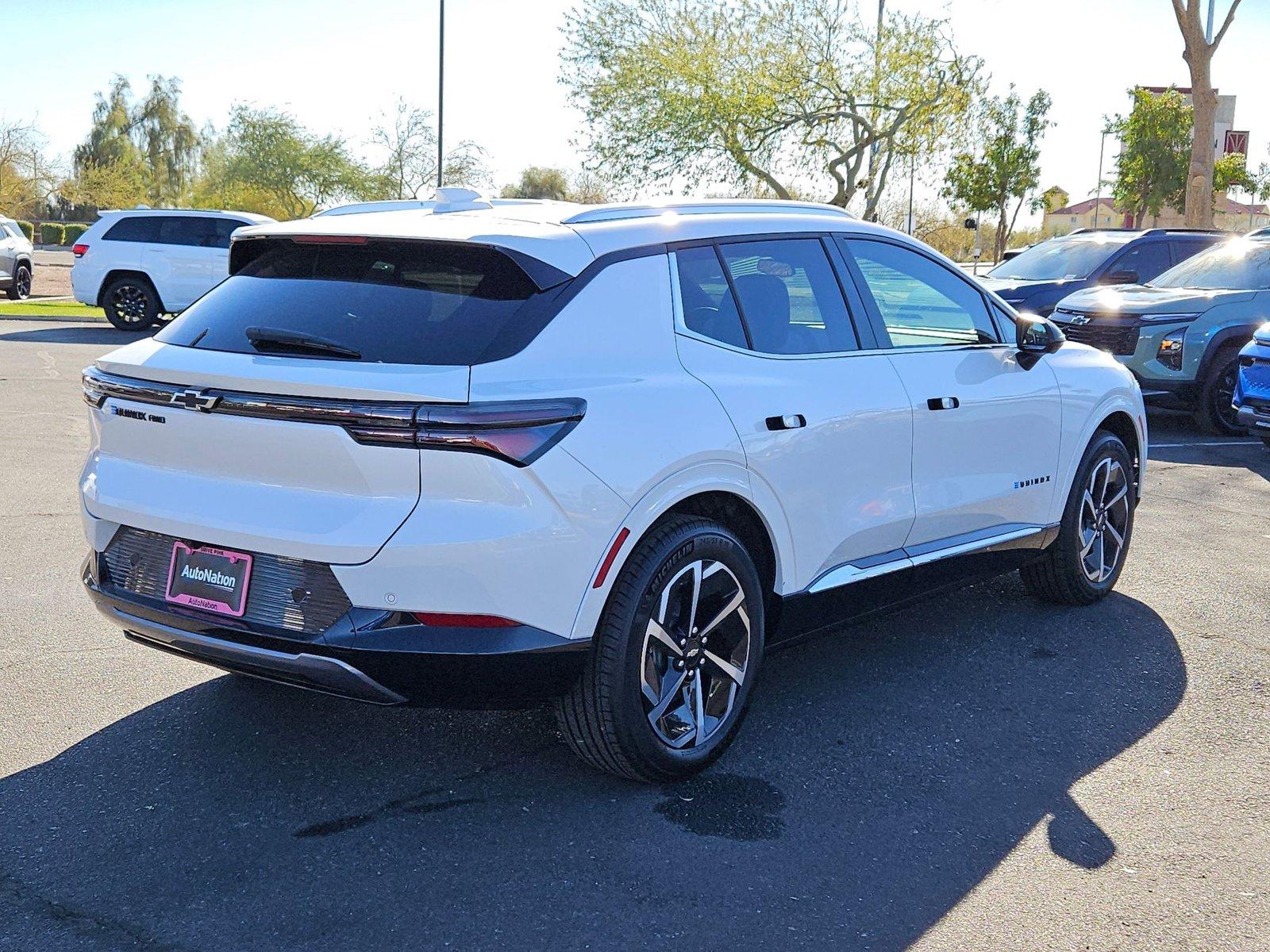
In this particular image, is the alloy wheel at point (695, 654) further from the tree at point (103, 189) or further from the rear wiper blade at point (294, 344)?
the tree at point (103, 189)

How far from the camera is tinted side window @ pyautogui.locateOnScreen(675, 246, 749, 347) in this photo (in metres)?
4.07

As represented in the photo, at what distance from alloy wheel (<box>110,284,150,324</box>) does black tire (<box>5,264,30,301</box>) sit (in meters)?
6.73

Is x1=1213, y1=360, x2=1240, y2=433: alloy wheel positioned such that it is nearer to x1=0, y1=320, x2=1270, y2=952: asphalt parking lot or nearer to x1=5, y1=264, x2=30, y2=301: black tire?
x1=0, y1=320, x2=1270, y2=952: asphalt parking lot

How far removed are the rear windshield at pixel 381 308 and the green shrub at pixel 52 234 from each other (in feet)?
225

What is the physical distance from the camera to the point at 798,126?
35.2 m

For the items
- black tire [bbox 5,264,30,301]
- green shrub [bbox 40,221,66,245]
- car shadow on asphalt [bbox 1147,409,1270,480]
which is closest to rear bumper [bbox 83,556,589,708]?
car shadow on asphalt [bbox 1147,409,1270,480]

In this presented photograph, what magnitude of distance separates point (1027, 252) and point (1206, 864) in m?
13.7

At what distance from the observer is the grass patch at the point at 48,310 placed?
72.2 feet

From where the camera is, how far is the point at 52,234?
219 ft

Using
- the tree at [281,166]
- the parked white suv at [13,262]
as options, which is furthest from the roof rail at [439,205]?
the tree at [281,166]

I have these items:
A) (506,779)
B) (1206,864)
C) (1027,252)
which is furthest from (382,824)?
(1027,252)

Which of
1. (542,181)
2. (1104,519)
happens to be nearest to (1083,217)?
(542,181)

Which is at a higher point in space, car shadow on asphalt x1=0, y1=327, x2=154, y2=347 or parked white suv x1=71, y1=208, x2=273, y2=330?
parked white suv x1=71, y1=208, x2=273, y2=330

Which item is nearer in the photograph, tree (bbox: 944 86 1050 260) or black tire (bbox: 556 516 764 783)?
black tire (bbox: 556 516 764 783)
